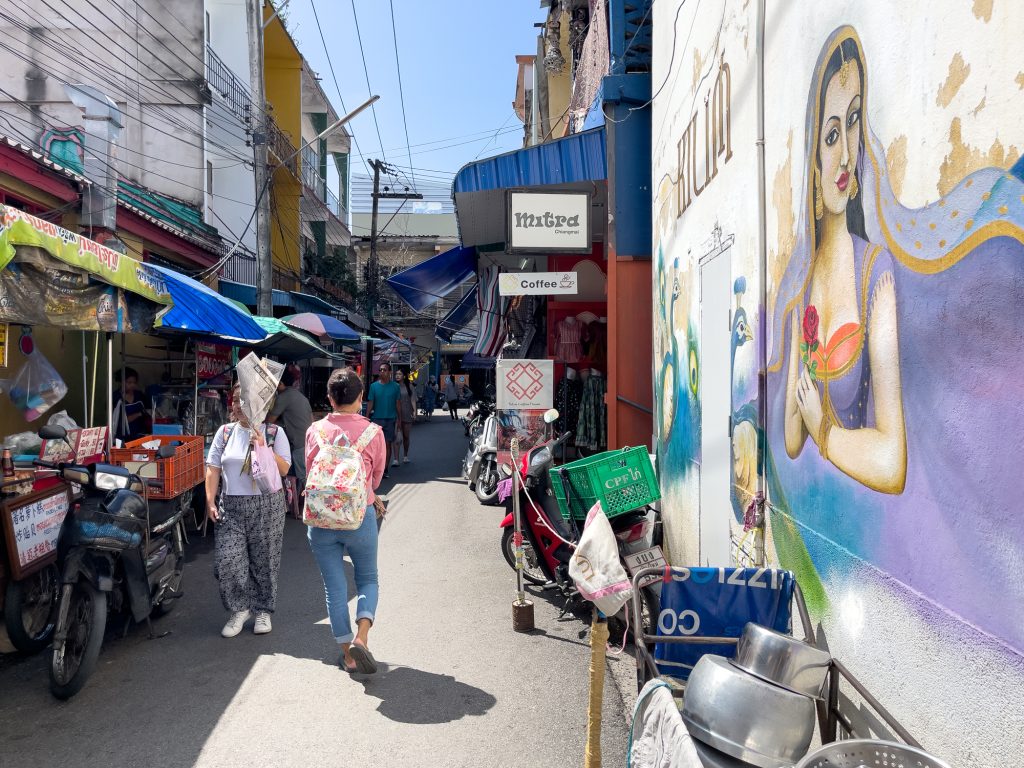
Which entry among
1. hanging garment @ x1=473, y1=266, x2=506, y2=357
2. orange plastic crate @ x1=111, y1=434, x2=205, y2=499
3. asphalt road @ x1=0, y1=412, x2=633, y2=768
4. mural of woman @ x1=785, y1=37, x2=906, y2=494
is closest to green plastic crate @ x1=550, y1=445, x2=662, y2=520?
asphalt road @ x1=0, y1=412, x2=633, y2=768

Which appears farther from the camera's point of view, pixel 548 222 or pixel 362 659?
pixel 548 222

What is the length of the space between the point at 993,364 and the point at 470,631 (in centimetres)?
418

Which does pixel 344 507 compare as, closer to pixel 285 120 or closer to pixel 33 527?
pixel 33 527

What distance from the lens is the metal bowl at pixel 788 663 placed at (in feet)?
8.54

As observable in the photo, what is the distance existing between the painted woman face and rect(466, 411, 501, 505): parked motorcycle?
25.8ft

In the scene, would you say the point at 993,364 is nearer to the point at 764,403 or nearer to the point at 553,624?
the point at 764,403

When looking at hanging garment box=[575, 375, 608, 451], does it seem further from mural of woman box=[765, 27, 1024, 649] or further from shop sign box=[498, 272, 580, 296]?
Answer: mural of woman box=[765, 27, 1024, 649]

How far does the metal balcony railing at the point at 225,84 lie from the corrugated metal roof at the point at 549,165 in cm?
969

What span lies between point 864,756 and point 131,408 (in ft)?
31.4

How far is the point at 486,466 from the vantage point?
1174 cm

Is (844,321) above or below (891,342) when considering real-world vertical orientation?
above

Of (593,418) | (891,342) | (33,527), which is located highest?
(891,342)

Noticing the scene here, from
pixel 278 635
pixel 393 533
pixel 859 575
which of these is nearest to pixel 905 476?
pixel 859 575

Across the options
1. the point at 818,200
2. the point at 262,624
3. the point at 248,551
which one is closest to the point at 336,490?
the point at 248,551
